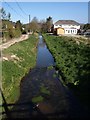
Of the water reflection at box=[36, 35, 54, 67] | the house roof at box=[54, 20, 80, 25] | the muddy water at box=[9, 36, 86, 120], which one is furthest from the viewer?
the house roof at box=[54, 20, 80, 25]

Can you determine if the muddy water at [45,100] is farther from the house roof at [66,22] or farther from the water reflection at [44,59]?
the house roof at [66,22]

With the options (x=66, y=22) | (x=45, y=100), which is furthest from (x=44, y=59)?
(x=66, y=22)

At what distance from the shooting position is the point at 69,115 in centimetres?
1141

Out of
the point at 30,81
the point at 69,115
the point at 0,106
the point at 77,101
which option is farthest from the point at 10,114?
the point at 30,81

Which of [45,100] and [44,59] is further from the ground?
[44,59]

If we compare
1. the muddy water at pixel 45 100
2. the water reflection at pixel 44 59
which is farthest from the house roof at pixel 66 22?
the muddy water at pixel 45 100

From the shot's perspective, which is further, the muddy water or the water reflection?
the water reflection

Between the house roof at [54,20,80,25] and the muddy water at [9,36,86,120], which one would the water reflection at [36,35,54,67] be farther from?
the house roof at [54,20,80,25]

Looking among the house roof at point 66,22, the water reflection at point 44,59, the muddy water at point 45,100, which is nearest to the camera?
the muddy water at point 45,100

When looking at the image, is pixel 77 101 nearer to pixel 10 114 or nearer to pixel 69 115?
pixel 69 115

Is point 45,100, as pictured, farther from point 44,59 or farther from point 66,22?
point 66,22

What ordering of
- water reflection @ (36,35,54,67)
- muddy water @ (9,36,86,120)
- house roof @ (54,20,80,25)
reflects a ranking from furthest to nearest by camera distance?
house roof @ (54,20,80,25) → water reflection @ (36,35,54,67) → muddy water @ (9,36,86,120)

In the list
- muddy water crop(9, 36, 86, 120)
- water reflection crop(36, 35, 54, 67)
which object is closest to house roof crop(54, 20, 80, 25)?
water reflection crop(36, 35, 54, 67)

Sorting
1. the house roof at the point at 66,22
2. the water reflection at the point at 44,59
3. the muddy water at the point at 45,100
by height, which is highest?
the house roof at the point at 66,22
